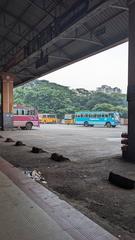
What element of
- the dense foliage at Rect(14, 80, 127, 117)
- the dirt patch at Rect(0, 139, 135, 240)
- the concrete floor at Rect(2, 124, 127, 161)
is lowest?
the dirt patch at Rect(0, 139, 135, 240)

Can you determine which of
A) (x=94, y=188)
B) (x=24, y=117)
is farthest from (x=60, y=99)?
(x=94, y=188)

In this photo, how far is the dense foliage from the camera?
56938 millimetres

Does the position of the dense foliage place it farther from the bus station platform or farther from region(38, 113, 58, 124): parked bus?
the bus station platform

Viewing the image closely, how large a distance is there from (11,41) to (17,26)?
2.56m

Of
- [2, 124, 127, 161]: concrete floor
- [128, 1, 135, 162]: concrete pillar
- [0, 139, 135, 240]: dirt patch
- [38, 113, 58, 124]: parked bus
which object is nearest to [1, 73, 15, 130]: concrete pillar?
[2, 124, 127, 161]: concrete floor

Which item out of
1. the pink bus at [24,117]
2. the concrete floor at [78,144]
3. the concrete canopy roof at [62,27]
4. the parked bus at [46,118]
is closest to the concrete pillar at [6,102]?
the pink bus at [24,117]

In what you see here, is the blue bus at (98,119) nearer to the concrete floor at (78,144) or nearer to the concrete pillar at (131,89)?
the concrete floor at (78,144)

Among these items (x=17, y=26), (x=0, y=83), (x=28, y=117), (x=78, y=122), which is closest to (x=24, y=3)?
(x=17, y=26)

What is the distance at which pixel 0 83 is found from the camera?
23.8m

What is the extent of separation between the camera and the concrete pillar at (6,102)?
23.1m

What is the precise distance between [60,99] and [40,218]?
55040mm

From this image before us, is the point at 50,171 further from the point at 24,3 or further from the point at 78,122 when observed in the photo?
the point at 78,122

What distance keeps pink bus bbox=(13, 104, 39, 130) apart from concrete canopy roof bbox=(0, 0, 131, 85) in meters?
8.24

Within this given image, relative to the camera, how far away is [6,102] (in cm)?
2348
